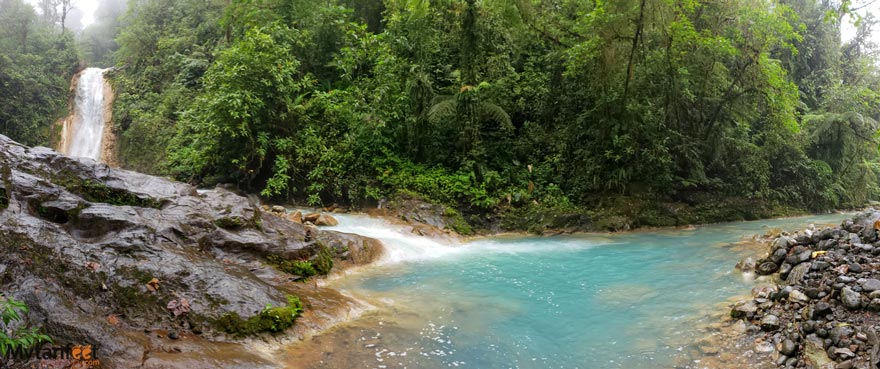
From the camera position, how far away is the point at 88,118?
2573 centimetres

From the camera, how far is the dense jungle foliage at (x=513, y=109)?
15266mm

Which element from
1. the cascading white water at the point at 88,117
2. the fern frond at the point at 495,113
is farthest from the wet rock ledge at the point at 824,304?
the cascading white water at the point at 88,117

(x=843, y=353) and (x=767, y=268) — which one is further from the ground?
(x=767, y=268)

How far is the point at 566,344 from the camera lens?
573cm

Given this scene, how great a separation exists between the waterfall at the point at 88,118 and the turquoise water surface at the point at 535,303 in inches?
809

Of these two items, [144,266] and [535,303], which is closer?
[144,266]

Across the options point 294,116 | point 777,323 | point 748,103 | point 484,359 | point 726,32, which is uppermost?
point 726,32

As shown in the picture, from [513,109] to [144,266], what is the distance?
13800 mm

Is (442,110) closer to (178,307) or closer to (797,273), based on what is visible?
(797,273)

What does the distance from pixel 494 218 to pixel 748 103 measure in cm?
1059

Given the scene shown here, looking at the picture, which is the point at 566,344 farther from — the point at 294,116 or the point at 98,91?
the point at 98,91

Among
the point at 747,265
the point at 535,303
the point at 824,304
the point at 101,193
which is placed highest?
the point at 101,193

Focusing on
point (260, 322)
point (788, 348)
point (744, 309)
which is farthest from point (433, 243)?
point (788, 348)

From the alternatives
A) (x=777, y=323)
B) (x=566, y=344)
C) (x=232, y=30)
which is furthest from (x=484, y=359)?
(x=232, y=30)
